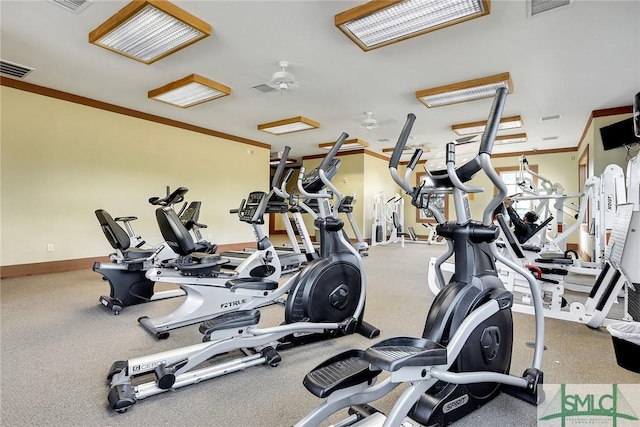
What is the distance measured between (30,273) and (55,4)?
3.97m

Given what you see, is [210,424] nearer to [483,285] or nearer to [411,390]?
[411,390]

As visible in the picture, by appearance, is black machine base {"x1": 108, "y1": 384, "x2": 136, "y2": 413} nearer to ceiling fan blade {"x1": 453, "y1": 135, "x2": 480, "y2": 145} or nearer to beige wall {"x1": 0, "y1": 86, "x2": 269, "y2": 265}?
ceiling fan blade {"x1": 453, "y1": 135, "x2": 480, "y2": 145}

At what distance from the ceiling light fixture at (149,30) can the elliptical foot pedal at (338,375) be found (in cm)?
314

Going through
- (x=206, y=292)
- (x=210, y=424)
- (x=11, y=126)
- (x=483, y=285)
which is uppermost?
(x=11, y=126)

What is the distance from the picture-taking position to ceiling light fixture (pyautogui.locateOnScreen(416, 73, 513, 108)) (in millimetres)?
4380

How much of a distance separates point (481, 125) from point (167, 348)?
6.61m

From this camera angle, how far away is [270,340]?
2289 millimetres

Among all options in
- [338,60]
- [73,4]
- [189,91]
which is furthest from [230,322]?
[189,91]

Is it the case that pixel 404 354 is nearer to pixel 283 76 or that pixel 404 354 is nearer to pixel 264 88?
pixel 283 76

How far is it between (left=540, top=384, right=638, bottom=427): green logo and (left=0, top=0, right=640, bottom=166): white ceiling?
186cm

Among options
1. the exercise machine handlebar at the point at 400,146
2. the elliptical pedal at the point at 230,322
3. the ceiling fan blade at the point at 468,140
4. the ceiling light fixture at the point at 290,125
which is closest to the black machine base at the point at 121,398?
the elliptical pedal at the point at 230,322

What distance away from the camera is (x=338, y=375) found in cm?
137

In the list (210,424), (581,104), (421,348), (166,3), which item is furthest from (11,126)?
(581,104)

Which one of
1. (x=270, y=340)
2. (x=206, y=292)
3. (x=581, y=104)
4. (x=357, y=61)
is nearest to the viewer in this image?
(x=270, y=340)
